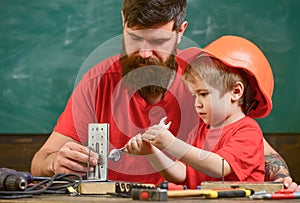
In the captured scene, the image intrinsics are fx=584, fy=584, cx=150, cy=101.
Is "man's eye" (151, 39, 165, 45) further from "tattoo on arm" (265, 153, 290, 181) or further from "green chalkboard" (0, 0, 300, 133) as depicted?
"tattoo on arm" (265, 153, 290, 181)

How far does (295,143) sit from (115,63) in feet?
2.93

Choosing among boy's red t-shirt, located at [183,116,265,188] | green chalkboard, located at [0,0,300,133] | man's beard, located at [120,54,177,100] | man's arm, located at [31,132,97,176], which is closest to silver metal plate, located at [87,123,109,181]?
man's arm, located at [31,132,97,176]

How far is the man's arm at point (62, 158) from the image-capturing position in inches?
56.1

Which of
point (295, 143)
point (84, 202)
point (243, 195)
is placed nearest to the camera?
point (84, 202)

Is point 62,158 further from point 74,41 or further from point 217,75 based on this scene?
point 74,41

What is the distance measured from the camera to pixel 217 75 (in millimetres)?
1618

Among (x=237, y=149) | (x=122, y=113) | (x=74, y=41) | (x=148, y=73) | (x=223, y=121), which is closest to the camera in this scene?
(x=237, y=149)

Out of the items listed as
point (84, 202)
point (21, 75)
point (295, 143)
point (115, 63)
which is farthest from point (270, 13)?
point (84, 202)

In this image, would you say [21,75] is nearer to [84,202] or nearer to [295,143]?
[295,143]

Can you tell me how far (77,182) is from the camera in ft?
3.92

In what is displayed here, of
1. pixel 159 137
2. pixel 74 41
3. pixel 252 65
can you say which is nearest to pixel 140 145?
pixel 159 137

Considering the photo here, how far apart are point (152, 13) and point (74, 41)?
0.67 m

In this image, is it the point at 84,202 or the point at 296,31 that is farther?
the point at 296,31

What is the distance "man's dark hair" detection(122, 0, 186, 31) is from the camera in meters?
2.07
